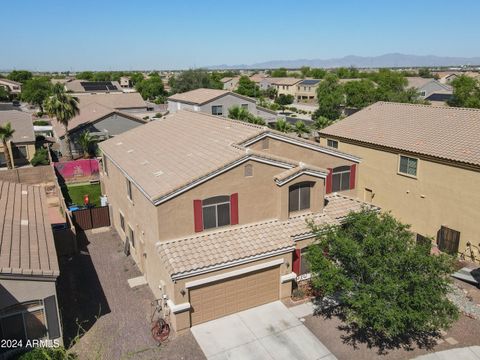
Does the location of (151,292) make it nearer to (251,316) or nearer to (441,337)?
(251,316)

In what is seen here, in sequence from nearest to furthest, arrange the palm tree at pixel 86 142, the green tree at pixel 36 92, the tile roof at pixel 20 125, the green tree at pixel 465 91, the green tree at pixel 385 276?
the green tree at pixel 385 276 → the tile roof at pixel 20 125 → the palm tree at pixel 86 142 → the green tree at pixel 465 91 → the green tree at pixel 36 92

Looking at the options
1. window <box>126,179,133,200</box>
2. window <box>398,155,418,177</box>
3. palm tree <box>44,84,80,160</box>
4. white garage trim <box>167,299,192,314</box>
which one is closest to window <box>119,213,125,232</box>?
window <box>126,179,133,200</box>

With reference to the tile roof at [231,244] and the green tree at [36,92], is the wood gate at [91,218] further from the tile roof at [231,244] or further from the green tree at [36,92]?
the green tree at [36,92]

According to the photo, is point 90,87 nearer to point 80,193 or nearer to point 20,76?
point 20,76

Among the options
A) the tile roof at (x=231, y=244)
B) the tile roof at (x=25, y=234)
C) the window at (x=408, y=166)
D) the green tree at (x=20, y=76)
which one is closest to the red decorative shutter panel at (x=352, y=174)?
the window at (x=408, y=166)

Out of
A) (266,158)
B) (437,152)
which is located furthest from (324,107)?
(266,158)

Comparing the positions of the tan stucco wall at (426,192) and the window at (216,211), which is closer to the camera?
the window at (216,211)

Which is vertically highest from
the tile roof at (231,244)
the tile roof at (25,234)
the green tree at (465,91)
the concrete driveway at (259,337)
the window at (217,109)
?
the green tree at (465,91)
